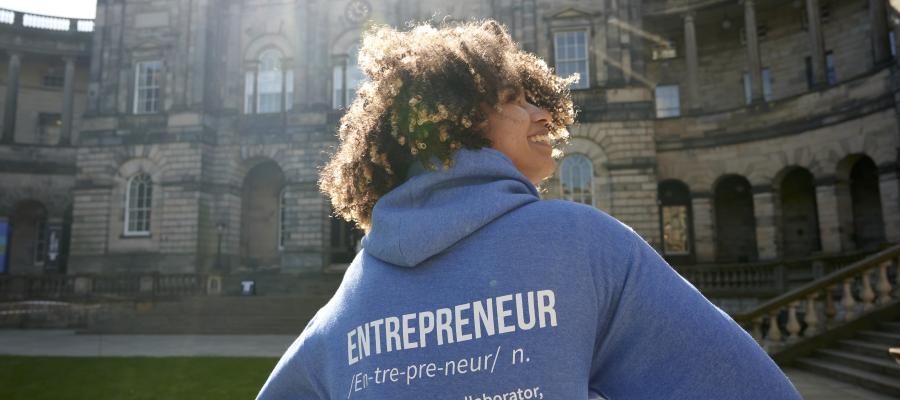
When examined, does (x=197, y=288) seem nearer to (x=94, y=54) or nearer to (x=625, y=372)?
(x=94, y=54)

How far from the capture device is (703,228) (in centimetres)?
2659

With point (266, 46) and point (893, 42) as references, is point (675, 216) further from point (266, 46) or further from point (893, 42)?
point (266, 46)

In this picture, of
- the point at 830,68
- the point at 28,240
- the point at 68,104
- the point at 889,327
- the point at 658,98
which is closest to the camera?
the point at 889,327

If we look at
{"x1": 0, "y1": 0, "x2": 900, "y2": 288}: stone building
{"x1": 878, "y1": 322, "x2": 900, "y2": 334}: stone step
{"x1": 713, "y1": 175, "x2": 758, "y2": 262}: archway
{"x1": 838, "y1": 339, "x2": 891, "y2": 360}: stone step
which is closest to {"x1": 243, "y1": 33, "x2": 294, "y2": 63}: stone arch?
{"x1": 0, "y1": 0, "x2": 900, "y2": 288}: stone building

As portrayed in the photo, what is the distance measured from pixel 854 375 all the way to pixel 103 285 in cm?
2701

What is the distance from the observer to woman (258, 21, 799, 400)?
3.92 feet

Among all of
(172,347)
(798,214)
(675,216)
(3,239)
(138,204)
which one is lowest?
(172,347)

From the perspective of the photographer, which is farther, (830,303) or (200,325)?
(200,325)

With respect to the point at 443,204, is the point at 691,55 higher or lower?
higher

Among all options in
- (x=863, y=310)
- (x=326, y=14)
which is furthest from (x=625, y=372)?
(x=326, y=14)

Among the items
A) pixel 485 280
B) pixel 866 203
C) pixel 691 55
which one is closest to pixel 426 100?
pixel 485 280

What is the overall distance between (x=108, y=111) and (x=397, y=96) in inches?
1299

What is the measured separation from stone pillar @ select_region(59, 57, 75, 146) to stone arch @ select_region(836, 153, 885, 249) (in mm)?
38361

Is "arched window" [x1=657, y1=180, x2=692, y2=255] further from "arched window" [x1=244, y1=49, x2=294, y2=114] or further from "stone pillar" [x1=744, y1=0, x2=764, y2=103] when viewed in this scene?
"arched window" [x1=244, y1=49, x2=294, y2=114]
